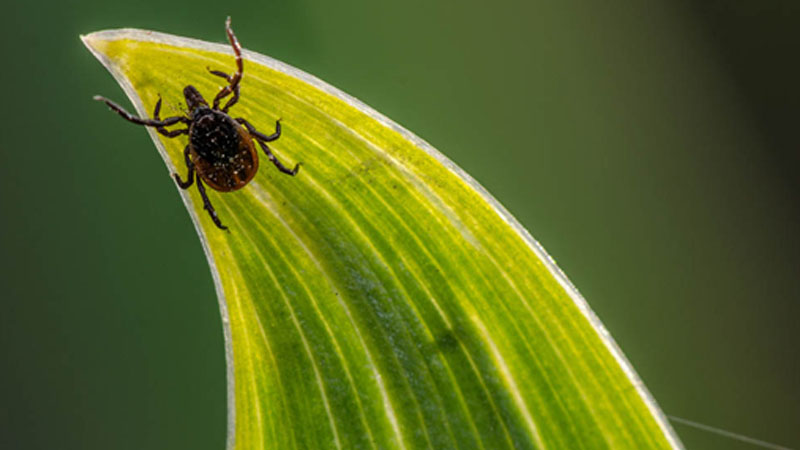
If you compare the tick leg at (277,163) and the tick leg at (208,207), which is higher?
the tick leg at (277,163)

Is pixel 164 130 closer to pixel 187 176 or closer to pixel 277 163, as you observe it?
pixel 187 176

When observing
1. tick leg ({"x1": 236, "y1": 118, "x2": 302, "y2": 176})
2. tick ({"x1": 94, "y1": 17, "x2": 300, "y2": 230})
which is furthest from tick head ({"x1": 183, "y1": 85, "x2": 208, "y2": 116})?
tick leg ({"x1": 236, "y1": 118, "x2": 302, "y2": 176})

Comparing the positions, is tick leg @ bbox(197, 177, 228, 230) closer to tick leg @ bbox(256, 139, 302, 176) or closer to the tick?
the tick

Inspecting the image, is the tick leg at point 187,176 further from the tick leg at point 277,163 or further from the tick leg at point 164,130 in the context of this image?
the tick leg at point 277,163

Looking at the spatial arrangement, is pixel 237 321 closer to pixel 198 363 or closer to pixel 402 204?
pixel 198 363

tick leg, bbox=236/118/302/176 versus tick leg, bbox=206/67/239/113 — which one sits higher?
tick leg, bbox=206/67/239/113

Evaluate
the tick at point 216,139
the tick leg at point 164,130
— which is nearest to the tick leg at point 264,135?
the tick at point 216,139

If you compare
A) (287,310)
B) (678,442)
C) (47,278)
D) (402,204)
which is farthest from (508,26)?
(47,278)
